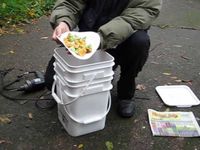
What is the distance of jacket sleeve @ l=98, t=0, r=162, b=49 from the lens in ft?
7.96

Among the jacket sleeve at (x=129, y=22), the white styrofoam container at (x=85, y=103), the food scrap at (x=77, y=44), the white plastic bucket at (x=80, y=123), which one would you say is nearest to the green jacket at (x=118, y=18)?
the jacket sleeve at (x=129, y=22)

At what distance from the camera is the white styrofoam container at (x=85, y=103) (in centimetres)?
239

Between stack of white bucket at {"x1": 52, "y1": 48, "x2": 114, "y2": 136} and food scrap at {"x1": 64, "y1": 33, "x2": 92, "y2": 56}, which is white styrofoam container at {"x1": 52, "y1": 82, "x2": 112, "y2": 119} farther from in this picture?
food scrap at {"x1": 64, "y1": 33, "x2": 92, "y2": 56}

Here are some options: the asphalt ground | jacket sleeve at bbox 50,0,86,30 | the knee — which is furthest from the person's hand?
the asphalt ground

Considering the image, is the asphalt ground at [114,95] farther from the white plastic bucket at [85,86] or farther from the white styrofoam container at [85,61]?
the white styrofoam container at [85,61]

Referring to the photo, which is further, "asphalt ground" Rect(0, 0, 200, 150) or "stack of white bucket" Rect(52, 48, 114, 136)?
"asphalt ground" Rect(0, 0, 200, 150)

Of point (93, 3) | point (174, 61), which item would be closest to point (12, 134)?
point (93, 3)

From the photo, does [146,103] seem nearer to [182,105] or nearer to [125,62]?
[182,105]

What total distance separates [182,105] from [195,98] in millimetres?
170

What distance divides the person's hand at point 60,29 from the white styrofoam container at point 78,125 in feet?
1.59

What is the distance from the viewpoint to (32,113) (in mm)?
2834

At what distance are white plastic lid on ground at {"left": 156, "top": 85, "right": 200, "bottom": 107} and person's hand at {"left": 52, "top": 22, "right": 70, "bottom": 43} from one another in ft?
3.48

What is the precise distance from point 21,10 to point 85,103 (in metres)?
2.98

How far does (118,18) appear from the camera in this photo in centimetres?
254
